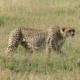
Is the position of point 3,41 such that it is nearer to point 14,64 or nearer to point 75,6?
point 14,64

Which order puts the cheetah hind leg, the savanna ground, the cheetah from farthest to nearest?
the cheetah hind leg < the cheetah < the savanna ground

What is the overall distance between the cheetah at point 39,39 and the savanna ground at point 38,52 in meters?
0.15

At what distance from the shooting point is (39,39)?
6.48m

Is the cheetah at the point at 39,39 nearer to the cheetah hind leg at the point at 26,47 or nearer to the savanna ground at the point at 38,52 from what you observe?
the cheetah hind leg at the point at 26,47

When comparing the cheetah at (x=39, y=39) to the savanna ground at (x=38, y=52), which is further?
the cheetah at (x=39, y=39)

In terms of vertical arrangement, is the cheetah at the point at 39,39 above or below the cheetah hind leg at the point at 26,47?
above

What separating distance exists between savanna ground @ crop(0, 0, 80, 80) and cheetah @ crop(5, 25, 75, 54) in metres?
0.15

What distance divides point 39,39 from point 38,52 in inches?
12.4

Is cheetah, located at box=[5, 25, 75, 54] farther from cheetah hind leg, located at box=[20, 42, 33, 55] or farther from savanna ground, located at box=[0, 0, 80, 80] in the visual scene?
savanna ground, located at box=[0, 0, 80, 80]

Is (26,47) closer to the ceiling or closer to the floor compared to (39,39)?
Result: closer to the floor

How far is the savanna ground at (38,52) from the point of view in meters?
4.83

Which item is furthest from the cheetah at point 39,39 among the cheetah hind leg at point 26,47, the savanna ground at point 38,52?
the savanna ground at point 38,52

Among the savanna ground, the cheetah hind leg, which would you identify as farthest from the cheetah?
the savanna ground

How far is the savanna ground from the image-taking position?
4.83 m
